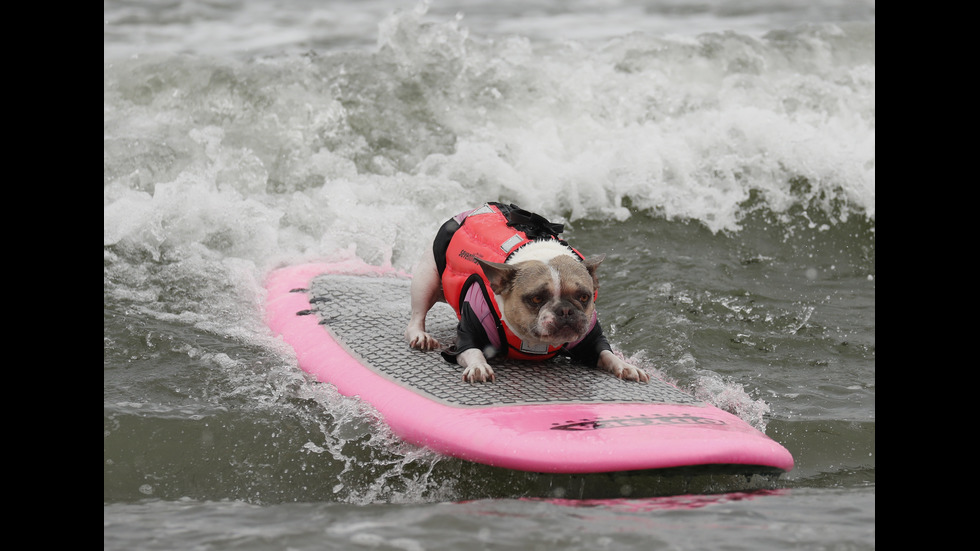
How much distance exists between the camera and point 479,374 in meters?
4.21

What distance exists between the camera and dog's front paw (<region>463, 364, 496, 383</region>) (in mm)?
4207

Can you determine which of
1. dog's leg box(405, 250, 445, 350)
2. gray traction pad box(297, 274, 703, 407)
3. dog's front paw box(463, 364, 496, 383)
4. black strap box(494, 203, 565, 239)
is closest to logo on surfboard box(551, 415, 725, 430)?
gray traction pad box(297, 274, 703, 407)

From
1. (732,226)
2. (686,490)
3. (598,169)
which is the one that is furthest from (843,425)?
(598,169)

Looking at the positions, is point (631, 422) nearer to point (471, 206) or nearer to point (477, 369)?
point (477, 369)

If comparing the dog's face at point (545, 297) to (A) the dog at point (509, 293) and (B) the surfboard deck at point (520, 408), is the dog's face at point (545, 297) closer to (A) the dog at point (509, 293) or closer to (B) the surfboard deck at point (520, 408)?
(A) the dog at point (509, 293)

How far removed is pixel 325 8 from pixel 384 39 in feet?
12.7

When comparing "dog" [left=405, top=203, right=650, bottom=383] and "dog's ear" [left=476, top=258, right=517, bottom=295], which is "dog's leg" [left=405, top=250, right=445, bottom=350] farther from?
"dog's ear" [left=476, top=258, right=517, bottom=295]

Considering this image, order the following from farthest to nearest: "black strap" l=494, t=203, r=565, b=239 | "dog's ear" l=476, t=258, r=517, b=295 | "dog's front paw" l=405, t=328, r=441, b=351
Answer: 1. "dog's front paw" l=405, t=328, r=441, b=351
2. "black strap" l=494, t=203, r=565, b=239
3. "dog's ear" l=476, t=258, r=517, b=295

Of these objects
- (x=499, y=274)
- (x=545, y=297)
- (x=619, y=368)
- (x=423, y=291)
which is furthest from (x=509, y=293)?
(x=423, y=291)

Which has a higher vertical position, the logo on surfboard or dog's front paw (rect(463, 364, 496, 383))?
dog's front paw (rect(463, 364, 496, 383))

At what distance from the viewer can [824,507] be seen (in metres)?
3.26

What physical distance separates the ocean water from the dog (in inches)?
27.3

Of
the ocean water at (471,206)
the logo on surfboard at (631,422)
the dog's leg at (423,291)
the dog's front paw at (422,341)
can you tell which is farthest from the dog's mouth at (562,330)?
the dog's leg at (423,291)

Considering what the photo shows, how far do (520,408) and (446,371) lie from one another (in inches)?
24.6
